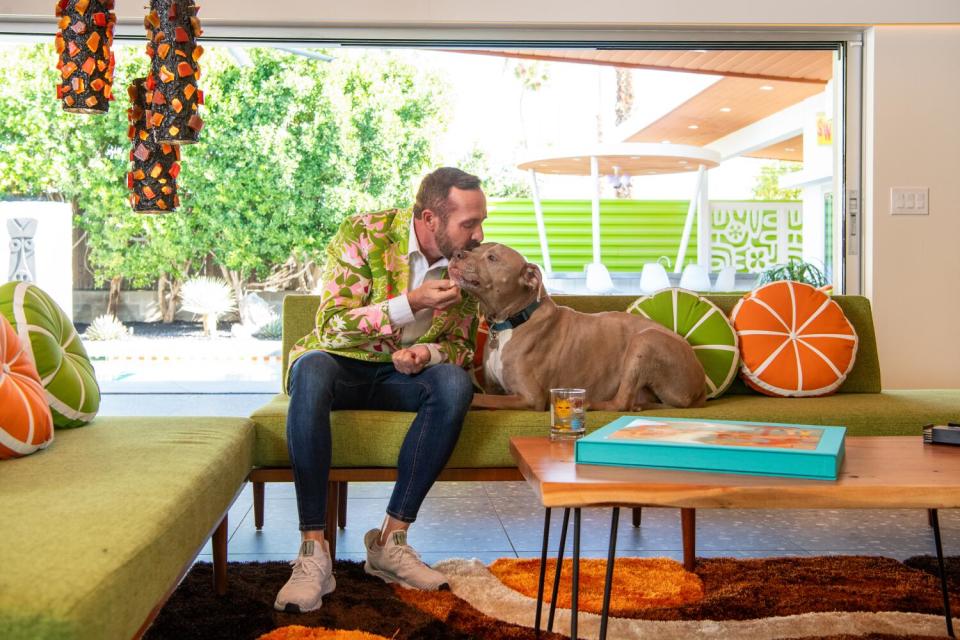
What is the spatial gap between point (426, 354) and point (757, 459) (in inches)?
49.2

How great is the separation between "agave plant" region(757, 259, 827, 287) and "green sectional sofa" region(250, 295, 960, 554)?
1284 mm

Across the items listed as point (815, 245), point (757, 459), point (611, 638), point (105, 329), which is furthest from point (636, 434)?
point (105, 329)

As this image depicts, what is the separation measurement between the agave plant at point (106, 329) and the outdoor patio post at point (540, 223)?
2.20 metres

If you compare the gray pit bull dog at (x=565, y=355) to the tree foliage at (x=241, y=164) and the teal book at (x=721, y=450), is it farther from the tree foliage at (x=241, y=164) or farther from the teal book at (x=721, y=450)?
the tree foliage at (x=241, y=164)

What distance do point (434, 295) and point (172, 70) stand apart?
900mm

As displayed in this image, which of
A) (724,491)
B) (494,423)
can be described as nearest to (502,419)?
(494,423)

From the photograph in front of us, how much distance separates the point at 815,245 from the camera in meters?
4.95

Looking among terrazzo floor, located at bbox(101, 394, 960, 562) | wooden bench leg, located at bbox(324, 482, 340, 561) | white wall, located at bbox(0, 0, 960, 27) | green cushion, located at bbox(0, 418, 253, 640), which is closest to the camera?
green cushion, located at bbox(0, 418, 253, 640)

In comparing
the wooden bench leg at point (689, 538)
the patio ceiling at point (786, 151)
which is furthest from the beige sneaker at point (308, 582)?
the patio ceiling at point (786, 151)

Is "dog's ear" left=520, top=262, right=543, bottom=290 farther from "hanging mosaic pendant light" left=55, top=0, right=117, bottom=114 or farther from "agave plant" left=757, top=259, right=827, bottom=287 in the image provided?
"agave plant" left=757, top=259, right=827, bottom=287

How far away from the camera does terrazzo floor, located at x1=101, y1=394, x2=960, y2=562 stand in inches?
118

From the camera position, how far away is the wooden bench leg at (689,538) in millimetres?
2695

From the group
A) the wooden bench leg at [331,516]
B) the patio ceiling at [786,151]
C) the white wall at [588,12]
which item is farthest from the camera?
the patio ceiling at [786,151]

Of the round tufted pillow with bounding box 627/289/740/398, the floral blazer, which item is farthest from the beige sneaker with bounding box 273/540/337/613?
the round tufted pillow with bounding box 627/289/740/398
